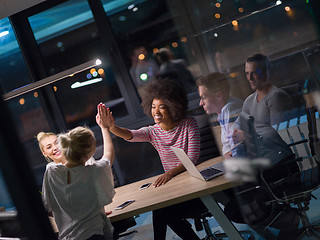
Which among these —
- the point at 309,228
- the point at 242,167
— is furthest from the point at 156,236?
the point at 242,167

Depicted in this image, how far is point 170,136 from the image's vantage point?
2.72 metres

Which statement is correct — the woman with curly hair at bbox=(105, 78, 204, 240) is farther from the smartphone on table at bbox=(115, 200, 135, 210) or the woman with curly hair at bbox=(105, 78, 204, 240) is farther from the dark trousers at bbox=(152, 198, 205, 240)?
the smartphone on table at bbox=(115, 200, 135, 210)

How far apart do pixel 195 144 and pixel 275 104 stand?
1.34m

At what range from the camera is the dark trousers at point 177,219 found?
2494mm

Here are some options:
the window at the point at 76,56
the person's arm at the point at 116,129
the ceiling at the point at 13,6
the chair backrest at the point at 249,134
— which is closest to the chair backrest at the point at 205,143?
the person's arm at the point at 116,129

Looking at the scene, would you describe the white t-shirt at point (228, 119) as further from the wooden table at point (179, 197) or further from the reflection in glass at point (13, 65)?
the reflection in glass at point (13, 65)

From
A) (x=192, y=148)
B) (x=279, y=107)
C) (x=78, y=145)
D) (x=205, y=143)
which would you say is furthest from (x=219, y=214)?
(x=279, y=107)

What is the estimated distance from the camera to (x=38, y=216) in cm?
A: 87

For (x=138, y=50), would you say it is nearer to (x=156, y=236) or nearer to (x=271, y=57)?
(x=156, y=236)

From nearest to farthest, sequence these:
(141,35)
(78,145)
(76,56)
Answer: (78,145) → (141,35) → (76,56)

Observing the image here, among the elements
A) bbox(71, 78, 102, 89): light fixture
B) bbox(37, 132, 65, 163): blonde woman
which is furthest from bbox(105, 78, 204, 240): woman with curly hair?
bbox(71, 78, 102, 89): light fixture

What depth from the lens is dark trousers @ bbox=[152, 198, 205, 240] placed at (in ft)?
8.18

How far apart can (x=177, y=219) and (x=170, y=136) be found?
0.58 m

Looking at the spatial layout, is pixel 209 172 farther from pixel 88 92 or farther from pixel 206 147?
pixel 88 92
